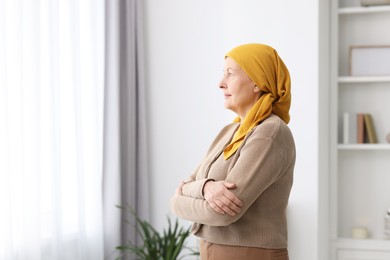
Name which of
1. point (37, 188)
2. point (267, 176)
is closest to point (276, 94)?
point (267, 176)

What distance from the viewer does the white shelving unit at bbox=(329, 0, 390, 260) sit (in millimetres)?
4102

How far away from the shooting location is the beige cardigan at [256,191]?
192 cm

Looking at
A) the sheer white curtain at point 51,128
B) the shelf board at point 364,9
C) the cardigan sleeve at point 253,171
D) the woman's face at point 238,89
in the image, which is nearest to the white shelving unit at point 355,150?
the shelf board at point 364,9

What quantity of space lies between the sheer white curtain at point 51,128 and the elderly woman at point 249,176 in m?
1.07

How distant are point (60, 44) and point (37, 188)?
73 centimetres

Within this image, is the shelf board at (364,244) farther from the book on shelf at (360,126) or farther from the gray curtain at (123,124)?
the gray curtain at (123,124)

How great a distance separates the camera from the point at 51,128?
10.3 ft

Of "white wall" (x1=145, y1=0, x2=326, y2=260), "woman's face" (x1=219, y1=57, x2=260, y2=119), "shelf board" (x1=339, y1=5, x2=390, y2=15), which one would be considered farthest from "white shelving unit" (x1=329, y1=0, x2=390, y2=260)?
"woman's face" (x1=219, y1=57, x2=260, y2=119)

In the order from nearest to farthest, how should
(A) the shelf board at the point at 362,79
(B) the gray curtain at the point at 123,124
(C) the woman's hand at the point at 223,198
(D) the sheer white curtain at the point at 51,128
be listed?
(C) the woman's hand at the point at 223,198, (D) the sheer white curtain at the point at 51,128, (B) the gray curtain at the point at 123,124, (A) the shelf board at the point at 362,79

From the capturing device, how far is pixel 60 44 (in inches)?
128

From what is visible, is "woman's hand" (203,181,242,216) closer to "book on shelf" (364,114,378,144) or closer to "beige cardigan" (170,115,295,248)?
"beige cardigan" (170,115,295,248)

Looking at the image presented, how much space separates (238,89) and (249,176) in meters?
0.31

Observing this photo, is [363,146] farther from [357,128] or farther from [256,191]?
[256,191]

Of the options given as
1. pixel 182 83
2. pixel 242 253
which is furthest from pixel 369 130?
pixel 242 253
